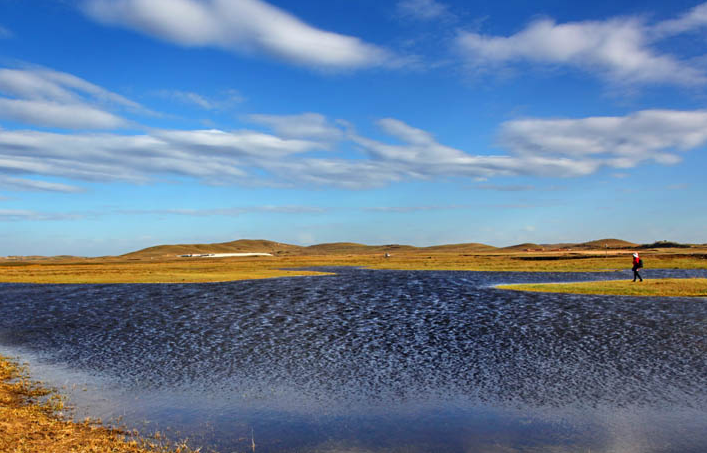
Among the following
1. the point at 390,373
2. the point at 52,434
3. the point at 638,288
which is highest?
the point at 638,288

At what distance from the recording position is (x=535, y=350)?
2177 cm

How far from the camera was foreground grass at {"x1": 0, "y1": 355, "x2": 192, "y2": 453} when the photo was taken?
34.6 ft

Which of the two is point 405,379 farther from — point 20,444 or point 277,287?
point 277,287

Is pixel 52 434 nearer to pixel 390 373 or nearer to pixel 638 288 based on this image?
pixel 390 373

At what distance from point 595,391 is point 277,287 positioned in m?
43.0

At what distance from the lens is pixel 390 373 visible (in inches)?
715

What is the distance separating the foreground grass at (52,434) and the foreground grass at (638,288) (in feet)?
136

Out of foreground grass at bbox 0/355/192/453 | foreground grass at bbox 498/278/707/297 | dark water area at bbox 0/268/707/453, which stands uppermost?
foreground grass at bbox 498/278/707/297

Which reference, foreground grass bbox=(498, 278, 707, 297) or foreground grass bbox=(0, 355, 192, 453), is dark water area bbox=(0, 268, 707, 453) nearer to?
foreground grass bbox=(0, 355, 192, 453)

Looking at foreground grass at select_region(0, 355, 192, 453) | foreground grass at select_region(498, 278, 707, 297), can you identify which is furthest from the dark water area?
foreground grass at select_region(498, 278, 707, 297)

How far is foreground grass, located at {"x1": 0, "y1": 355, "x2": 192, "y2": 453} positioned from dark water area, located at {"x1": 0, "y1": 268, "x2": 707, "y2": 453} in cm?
90

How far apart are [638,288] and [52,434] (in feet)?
153

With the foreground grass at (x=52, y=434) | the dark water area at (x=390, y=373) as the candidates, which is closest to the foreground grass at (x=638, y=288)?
the dark water area at (x=390, y=373)

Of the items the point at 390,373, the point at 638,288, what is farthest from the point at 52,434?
the point at 638,288
